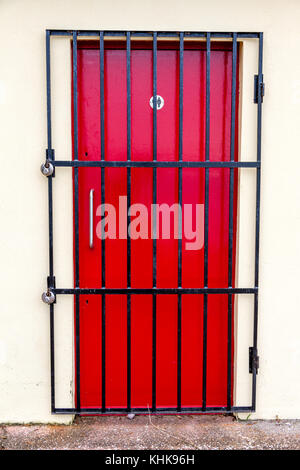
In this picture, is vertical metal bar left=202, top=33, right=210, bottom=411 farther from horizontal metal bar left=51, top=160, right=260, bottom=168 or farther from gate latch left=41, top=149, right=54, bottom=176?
gate latch left=41, top=149, right=54, bottom=176

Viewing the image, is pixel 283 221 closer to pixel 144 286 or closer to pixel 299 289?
pixel 299 289

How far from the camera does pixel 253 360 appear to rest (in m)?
3.15

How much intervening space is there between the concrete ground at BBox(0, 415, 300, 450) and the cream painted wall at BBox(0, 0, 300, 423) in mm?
112

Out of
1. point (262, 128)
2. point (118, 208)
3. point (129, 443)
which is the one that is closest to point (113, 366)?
point (129, 443)

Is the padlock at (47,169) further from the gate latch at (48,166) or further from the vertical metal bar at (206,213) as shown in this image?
the vertical metal bar at (206,213)

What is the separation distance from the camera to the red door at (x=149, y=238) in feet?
10.2

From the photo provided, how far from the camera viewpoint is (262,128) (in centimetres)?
306

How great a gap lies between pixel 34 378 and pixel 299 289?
1.80 m

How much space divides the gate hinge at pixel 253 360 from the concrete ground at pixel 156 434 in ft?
1.22

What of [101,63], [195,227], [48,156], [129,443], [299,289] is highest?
[101,63]

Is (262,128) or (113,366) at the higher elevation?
(262,128)

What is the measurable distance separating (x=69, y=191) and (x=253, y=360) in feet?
5.23

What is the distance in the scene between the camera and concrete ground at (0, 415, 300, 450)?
297cm

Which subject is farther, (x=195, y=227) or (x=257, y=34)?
(x=195, y=227)
